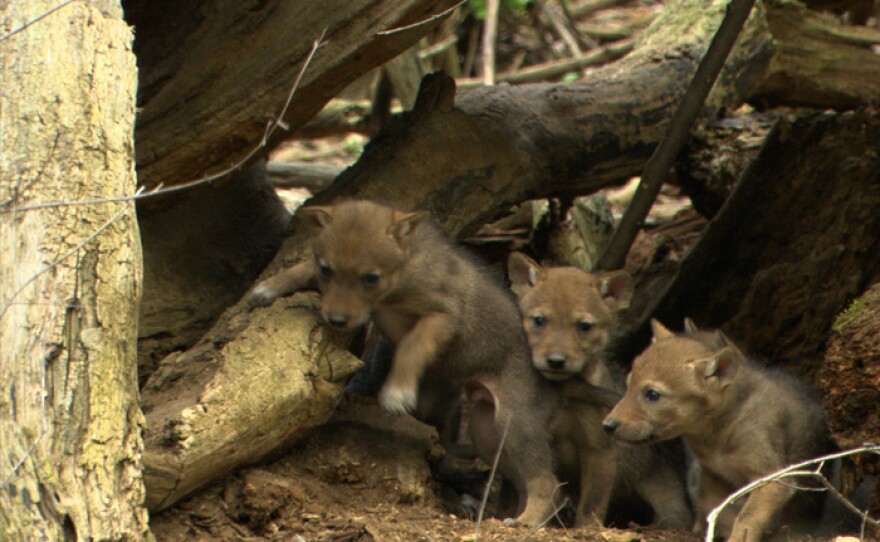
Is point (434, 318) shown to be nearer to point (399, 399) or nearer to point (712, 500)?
point (399, 399)

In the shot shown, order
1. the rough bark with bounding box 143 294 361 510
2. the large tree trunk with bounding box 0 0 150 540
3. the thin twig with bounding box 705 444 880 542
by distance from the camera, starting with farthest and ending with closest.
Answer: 1. the rough bark with bounding box 143 294 361 510
2. the thin twig with bounding box 705 444 880 542
3. the large tree trunk with bounding box 0 0 150 540

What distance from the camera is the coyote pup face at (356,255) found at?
541cm

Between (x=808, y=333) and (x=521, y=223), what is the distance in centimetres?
288

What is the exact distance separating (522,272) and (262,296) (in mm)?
1594

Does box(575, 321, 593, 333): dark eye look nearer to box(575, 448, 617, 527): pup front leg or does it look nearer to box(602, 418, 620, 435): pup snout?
box(575, 448, 617, 527): pup front leg

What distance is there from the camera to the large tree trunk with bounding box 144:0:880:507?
479 cm

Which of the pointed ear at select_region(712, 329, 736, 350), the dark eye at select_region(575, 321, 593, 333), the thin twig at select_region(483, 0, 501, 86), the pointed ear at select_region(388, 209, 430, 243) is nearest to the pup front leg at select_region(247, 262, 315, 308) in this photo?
the pointed ear at select_region(388, 209, 430, 243)

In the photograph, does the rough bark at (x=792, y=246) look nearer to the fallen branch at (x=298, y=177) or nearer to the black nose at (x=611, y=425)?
the black nose at (x=611, y=425)

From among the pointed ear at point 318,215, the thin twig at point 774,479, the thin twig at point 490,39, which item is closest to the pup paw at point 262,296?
the pointed ear at point 318,215

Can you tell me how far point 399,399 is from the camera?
5.56 m

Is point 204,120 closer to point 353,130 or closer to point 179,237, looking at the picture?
point 179,237

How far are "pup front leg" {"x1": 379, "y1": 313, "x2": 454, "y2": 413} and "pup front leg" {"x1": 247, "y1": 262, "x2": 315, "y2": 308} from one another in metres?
0.61

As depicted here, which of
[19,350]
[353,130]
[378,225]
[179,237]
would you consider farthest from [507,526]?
[353,130]

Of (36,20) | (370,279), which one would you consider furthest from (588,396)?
(36,20)
